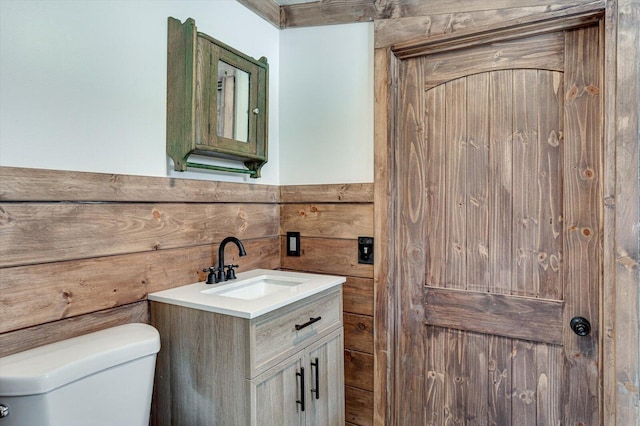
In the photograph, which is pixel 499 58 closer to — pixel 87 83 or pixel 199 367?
pixel 87 83

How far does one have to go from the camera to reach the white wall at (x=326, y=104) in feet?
5.98

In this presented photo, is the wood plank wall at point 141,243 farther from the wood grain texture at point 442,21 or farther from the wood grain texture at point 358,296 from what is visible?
the wood grain texture at point 442,21

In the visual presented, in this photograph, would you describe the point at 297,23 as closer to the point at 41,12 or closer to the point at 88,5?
the point at 88,5

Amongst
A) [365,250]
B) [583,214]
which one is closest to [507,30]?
[583,214]

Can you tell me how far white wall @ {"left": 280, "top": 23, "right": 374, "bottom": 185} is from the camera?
1824 mm

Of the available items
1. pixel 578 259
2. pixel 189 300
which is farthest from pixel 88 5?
pixel 578 259

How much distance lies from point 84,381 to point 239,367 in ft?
1.32

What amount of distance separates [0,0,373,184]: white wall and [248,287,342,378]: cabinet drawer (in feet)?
2.04

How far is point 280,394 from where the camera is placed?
50.8 inches

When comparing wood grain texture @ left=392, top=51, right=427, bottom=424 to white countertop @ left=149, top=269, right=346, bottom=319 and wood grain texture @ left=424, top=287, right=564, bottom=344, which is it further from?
white countertop @ left=149, top=269, right=346, bottom=319

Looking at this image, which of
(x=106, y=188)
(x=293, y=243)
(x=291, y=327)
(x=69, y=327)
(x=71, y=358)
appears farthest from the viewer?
(x=293, y=243)

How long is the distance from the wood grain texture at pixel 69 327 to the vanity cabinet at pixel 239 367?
68 mm

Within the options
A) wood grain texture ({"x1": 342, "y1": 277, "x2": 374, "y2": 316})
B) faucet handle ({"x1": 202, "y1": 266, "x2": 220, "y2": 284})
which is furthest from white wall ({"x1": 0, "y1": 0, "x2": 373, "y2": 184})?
wood grain texture ({"x1": 342, "y1": 277, "x2": 374, "y2": 316})

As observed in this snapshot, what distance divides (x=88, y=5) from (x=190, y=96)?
39 centimetres
